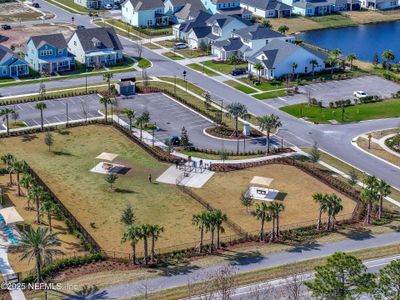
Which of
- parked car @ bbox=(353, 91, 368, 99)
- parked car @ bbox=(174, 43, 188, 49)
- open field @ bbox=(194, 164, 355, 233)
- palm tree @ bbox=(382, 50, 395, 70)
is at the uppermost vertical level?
palm tree @ bbox=(382, 50, 395, 70)

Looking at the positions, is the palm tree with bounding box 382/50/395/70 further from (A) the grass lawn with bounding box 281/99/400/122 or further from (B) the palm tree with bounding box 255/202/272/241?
(B) the palm tree with bounding box 255/202/272/241

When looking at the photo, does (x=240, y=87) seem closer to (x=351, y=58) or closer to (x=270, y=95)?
(x=270, y=95)

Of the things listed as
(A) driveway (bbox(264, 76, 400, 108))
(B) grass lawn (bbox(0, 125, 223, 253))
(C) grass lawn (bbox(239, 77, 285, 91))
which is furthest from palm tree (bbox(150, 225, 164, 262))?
(C) grass lawn (bbox(239, 77, 285, 91))

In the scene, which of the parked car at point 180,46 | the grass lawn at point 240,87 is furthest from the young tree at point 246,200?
the parked car at point 180,46

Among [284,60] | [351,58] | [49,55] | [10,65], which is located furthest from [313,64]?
[10,65]

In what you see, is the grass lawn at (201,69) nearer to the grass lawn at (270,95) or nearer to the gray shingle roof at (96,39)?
the grass lawn at (270,95)
